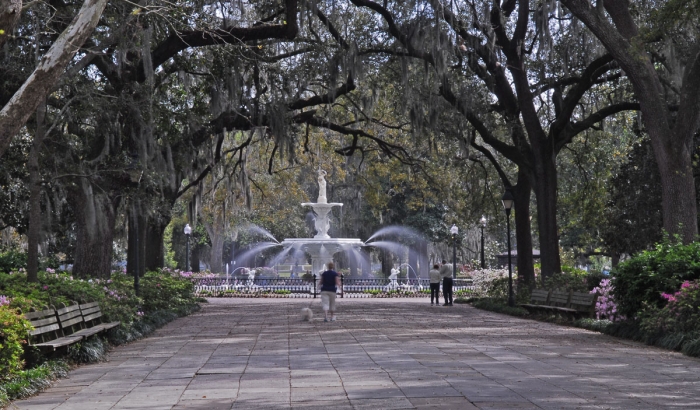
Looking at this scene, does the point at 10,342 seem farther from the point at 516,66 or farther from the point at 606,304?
the point at 516,66

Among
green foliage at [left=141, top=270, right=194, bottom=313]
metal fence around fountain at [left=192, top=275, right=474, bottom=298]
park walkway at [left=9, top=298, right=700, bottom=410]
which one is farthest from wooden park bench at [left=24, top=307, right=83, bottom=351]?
metal fence around fountain at [left=192, top=275, right=474, bottom=298]

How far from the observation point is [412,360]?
12.0 m

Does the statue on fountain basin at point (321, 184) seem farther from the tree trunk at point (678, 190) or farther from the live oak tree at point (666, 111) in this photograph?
the tree trunk at point (678, 190)

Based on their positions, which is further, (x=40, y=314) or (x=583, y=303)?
(x=583, y=303)

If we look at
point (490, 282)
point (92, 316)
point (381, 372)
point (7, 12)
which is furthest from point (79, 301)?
point (490, 282)

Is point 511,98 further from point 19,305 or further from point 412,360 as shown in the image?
point 19,305

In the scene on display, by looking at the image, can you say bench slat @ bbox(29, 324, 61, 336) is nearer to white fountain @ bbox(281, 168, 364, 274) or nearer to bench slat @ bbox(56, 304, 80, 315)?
bench slat @ bbox(56, 304, 80, 315)

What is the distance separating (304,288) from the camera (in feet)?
134

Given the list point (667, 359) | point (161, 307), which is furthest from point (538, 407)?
point (161, 307)

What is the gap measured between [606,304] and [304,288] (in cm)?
2409

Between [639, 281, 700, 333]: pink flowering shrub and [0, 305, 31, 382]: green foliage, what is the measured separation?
382 inches

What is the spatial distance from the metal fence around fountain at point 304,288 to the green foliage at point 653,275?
2161 centimetres

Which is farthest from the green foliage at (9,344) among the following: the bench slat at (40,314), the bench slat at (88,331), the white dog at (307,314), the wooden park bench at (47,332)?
the white dog at (307,314)

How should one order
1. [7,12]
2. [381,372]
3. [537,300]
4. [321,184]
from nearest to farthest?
[7,12] → [381,372] → [537,300] → [321,184]
